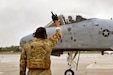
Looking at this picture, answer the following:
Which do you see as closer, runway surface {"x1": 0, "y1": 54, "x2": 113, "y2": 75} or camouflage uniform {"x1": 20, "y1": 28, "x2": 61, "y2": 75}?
camouflage uniform {"x1": 20, "y1": 28, "x2": 61, "y2": 75}

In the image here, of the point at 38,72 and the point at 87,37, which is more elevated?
the point at 87,37

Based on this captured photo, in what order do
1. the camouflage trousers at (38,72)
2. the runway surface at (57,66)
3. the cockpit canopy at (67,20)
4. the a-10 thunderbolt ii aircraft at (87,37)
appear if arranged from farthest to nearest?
the runway surface at (57,66) < the cockpit canopy at (67,20) < the a-10 thunderbolt ii aircraft at (87,37) < the camouflage trousers at (38,72)

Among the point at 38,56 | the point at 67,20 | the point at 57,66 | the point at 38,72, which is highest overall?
the point at 67,20

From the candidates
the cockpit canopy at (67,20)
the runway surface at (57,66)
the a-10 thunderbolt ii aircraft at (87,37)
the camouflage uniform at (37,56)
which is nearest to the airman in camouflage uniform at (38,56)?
the camouflage uniform at (37,56)

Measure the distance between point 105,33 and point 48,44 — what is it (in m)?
8.48

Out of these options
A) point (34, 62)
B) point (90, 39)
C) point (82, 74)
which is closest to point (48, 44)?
point (34, 62)

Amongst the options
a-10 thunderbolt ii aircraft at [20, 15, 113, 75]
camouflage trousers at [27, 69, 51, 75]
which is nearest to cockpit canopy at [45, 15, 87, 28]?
a-10 thunderbolt ii aircraft at [20, 15, 113, 75]

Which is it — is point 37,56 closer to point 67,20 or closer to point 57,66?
point 67,20

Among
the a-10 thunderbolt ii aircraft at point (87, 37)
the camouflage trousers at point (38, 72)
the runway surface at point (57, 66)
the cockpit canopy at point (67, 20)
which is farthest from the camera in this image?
the runway surface at point (57, 66)

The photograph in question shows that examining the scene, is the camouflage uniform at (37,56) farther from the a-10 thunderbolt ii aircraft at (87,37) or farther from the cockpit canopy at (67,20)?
the cockpit canopy at (67,20)

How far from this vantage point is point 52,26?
1622cm

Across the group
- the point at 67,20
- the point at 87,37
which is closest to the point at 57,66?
the point at 67,20

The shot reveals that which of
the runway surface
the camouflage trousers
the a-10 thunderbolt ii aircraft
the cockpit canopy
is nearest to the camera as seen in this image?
the camouflage trousers

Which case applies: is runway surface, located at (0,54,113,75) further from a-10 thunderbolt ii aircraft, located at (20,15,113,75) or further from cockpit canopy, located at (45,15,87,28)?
a-10 thunderbolt ii aircraft, located at (20,15,113,75)
